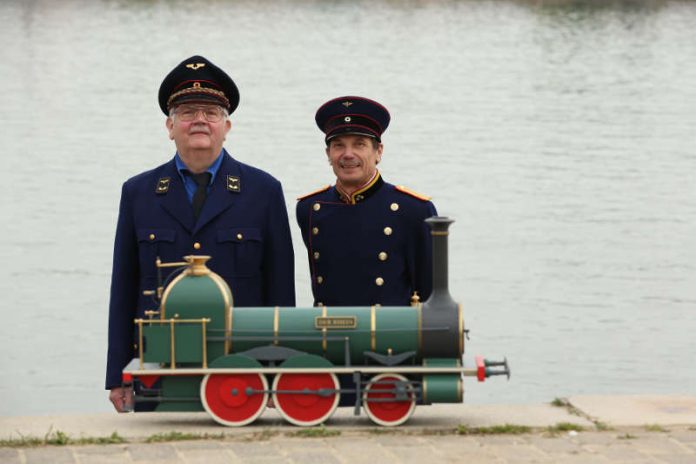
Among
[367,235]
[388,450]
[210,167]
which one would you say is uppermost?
[210,167]

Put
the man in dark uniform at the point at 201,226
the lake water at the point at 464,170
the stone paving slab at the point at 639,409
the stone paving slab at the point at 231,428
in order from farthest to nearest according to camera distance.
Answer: the lake water at the point at 464,170 < the man in dark uniform at the point at 201,226 < the stone paving slab at the point at 639,409 < the stone paving slab at the point at 231,428

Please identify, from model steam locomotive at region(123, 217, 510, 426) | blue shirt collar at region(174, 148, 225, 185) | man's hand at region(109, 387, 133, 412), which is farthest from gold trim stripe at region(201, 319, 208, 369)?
blue shirt collar at region(174, 148, 225, 185)

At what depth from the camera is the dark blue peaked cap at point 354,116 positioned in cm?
864

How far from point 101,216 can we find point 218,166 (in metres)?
14.3

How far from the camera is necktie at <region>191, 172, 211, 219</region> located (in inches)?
341

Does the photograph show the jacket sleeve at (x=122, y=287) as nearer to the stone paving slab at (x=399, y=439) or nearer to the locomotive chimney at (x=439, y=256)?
the stone paving slab at (x=399, y=439)

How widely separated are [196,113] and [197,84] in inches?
5.7

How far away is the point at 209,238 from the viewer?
8648mm

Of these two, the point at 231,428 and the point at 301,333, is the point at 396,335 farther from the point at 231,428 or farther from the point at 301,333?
the point at 231,428

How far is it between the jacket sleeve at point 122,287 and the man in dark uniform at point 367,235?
873mm

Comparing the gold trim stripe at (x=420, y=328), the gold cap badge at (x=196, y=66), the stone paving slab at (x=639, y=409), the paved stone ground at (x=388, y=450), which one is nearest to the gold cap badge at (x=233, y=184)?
the gold cap badge at (x=196, y=66)

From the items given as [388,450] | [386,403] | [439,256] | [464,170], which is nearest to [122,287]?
[386,403]

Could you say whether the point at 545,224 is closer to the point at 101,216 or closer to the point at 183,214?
the point at 101,216

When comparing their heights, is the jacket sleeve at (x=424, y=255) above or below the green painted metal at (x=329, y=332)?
above
